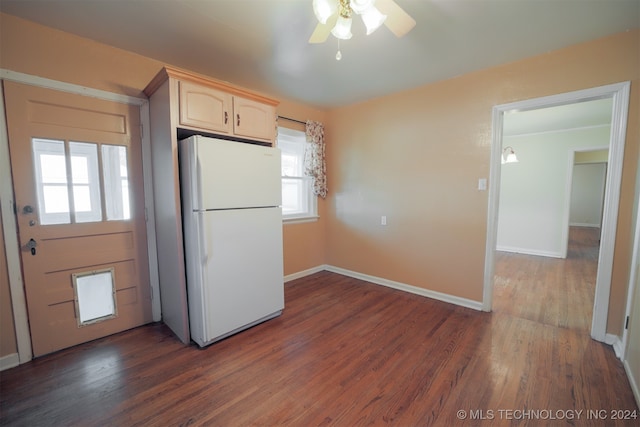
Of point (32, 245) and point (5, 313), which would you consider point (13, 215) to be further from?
point (5, 313)

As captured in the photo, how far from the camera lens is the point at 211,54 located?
7.63 feet

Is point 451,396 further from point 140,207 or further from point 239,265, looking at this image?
point 140,207

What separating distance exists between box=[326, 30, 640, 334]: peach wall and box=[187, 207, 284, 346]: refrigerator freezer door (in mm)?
1605

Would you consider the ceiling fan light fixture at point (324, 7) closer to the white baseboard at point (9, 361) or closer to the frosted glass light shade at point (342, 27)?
the frosted glass light shade at point (342, 27)

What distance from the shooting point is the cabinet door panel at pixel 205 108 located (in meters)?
2.02

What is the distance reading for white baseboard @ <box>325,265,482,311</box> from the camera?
2.84m

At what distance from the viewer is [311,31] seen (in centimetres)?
198

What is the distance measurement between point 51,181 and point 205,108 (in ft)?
4.30

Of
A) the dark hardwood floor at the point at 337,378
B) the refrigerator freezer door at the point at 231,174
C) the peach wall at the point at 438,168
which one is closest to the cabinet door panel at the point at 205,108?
the refrigerator freezer door at the point at 231,174

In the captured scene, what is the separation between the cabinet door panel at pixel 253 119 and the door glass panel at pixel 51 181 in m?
1.37

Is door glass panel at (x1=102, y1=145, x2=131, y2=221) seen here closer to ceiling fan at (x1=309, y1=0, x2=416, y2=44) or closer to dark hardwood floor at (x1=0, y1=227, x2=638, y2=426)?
dark hardwood floor at (x1=0, y1=227, x2=638, y2=426)

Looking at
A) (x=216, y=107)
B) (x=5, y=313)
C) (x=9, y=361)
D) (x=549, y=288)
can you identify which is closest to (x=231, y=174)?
(x=216, y=107)

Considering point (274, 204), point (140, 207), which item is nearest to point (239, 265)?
point (274, 204)

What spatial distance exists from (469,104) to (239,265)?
2860 mm
